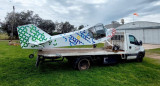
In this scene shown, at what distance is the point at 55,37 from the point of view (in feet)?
15.9

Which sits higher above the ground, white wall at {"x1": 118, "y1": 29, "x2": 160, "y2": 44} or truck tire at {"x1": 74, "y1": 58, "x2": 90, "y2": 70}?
white wall at {"x1": 118, "y1": 29, "x2": 160, "y2": 44}

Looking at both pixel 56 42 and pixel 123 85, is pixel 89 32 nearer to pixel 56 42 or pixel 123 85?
pixel 56 42

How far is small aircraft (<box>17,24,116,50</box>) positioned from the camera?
13.9 ft

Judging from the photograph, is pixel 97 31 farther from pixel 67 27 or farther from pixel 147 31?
pixel 67 27

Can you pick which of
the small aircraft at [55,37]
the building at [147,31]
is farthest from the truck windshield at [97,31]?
the building at [147,31]

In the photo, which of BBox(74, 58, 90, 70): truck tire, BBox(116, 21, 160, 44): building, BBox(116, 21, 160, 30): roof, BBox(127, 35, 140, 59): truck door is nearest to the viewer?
BBox(74, 58, 90, 70): truck tire

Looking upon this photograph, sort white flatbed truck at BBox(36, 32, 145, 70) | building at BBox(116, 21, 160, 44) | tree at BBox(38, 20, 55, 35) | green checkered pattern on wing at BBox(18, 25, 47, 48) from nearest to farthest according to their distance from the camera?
green checkered pattern on wing at BBox(18, 25, 47, 48) → white flatbed truck at BBox(36, 32, 145, 70) → building at BBox(116, 21, 160, 44) → tree at BBox(38, 20, 55, 35)

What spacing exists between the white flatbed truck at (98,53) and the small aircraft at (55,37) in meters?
0.44

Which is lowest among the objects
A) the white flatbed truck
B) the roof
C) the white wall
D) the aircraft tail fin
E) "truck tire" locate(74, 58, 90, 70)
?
"truck tire" locate(74, 58, 90, 70)

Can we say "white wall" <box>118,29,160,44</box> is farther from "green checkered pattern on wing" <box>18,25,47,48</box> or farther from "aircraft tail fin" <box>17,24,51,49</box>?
"green checkered pattern on wing" <box>18,25,47,48</box>

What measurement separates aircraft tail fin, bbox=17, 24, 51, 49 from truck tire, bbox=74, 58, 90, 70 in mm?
1740

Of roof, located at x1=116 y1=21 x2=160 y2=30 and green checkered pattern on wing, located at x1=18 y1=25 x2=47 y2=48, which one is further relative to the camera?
roof, located at x1=116 y1=21 x2=160 y2=30

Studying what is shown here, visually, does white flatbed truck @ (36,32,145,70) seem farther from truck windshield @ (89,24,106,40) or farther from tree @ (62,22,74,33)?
tree @ (62,22,74,33)

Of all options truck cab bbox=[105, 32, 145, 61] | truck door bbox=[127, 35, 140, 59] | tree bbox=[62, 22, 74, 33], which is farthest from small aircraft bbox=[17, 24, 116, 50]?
tree bbox=[62, 22, 74, 33]
